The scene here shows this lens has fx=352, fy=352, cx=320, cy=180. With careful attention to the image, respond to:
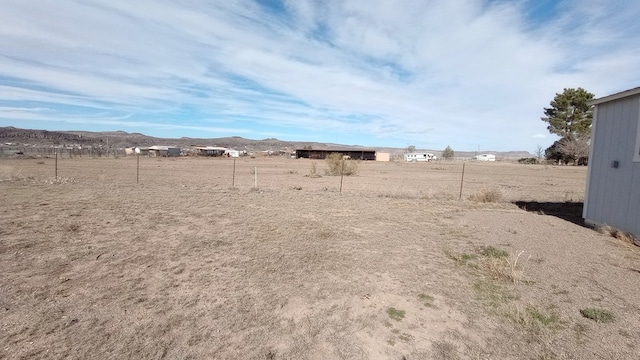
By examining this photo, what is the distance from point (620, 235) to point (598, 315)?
207 inches

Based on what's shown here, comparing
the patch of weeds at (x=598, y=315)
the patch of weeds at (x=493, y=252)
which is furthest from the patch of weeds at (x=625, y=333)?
the patch of weeds at (x=493, y=252)

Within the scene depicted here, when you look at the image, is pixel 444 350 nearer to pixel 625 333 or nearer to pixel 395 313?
pixel 395 313

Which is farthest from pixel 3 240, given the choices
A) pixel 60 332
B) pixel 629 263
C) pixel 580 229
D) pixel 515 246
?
pixel 580 229

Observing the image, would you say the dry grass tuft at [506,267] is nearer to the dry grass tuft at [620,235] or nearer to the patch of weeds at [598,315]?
the patch of weeds at [598,315]

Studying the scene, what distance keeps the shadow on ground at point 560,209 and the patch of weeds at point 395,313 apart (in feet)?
27.3

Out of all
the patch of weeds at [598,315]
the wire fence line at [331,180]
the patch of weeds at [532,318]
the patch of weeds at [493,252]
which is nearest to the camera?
the patch of weeds at [532,318]

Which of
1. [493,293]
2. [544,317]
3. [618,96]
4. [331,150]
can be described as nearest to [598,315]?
[544,317]

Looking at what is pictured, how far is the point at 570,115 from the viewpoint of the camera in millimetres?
57469

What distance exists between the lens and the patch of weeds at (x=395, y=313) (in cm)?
386

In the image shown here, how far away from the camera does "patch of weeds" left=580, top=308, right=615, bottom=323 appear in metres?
3.93

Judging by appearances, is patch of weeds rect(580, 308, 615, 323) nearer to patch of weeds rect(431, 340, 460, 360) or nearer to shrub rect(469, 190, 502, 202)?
patch of weeds rect(431, 340, 460, 360)

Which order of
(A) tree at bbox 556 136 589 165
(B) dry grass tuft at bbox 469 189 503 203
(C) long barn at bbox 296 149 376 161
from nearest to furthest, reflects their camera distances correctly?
(B) dry grass tuft at bbox 469 189 503 203
(A) tree at bbox 556 136 589 165
(C) long barn at bbox 296 149 376 161

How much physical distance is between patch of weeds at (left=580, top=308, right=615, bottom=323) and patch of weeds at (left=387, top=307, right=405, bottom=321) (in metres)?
2.11

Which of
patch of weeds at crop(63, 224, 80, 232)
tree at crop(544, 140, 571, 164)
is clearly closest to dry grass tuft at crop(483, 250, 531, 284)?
patch of weeds at crop(63, 224, 80, 232)
